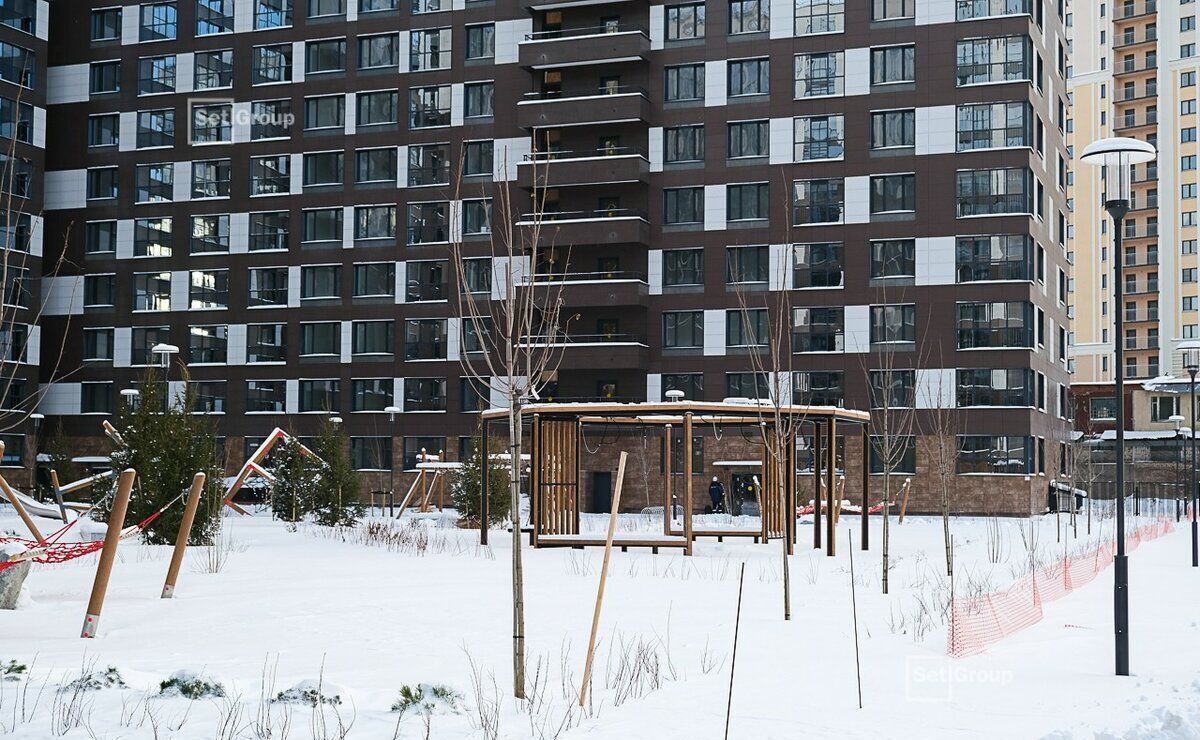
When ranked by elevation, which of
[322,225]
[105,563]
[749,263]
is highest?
[322,225]

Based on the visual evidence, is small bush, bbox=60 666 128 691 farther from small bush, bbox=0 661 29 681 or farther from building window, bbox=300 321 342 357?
building window, bbox=300 321 342 357

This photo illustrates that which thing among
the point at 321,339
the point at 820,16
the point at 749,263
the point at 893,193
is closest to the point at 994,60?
the point at 893,193

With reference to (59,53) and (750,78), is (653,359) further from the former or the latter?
(59,53)

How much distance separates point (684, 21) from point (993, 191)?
1635cm

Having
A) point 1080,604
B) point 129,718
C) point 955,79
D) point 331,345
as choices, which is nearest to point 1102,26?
point 955,79

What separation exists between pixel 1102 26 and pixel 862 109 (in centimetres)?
6963

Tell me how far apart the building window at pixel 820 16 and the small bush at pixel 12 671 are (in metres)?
52.1

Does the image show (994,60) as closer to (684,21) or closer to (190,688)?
(684,21)

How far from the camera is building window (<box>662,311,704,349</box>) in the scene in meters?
57.9

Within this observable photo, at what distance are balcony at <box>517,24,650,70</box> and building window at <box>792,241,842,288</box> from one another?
11995 mm

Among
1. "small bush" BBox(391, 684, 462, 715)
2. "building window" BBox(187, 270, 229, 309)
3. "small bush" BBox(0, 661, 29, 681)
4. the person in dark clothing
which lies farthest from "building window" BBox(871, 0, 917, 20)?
"small bush" BBox(0, 661, 29, 681)

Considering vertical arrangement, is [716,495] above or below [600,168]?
below

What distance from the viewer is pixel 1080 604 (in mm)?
17281

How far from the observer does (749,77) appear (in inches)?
2265
